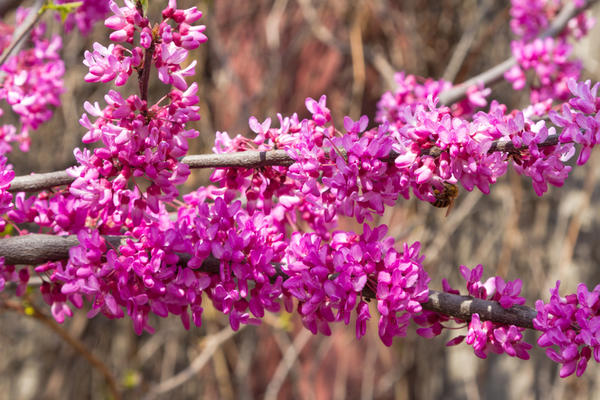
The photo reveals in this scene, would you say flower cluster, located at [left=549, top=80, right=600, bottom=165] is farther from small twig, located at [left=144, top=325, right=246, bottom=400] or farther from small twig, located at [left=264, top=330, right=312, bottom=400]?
small twig, located at [left=264, top=330, right=312, bottom=400]

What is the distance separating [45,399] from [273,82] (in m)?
1.40

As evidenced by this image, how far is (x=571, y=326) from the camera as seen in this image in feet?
2.14

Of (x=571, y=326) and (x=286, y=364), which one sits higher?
(x=571, y=326)

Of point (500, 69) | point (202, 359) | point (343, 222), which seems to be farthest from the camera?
point (343, 222)

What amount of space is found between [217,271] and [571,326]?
1.38ft

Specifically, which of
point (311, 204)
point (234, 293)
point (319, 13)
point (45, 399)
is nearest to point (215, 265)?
point (234, 293)

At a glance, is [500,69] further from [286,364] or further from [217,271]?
[286,364]

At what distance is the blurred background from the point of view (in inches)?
75.7

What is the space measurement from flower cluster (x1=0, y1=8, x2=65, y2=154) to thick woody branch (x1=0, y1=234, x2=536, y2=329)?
0.30m

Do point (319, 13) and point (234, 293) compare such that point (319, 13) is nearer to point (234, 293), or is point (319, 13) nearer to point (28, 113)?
point (28, 113)

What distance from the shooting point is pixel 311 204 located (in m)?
0.81

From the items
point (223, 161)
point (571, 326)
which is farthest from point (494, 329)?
point (223, 161)

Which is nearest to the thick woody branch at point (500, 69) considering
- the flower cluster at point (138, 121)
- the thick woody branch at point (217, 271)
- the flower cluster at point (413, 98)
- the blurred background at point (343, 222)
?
the flower cluster at point (413, 98)

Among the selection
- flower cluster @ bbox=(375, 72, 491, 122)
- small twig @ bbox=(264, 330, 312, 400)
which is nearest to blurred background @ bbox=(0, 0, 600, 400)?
small twig @ bbox=(264, 330, 312, 400)
